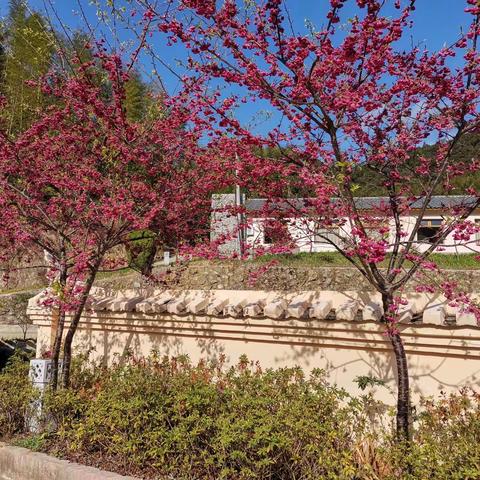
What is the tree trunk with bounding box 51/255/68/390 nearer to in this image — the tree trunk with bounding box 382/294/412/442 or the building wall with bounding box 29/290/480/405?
the building wall with bounding box 29/290/480/405

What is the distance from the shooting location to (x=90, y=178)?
5.76 meters

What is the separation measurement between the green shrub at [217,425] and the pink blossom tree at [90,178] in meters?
1.25

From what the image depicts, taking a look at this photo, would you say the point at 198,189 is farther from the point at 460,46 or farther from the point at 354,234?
the point at 460,46

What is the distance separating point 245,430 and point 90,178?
11.1ft

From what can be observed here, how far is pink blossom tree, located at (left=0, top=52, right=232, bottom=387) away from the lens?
561 cm

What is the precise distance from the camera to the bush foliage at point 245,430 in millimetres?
3438

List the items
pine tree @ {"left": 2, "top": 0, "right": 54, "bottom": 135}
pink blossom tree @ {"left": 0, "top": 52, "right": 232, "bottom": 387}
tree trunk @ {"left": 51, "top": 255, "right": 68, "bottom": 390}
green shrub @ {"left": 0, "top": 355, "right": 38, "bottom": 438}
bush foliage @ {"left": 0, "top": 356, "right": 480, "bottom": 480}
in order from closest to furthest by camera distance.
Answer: bush foliage @ {"left": 0, "top": 356, "right": 480, "bottom": 480}, green shrub @ {"left": 0, "top": 355, "right": 38, "bottom": 438}, tree trunk @ {"left": 51, "top": 255, "right": 68, "bottom": 390}, pink blossom tree @ {"left": 0, "top": 52, "right": 232, "bottom": 387}, pine tree @ {"left": 2, "top": 0, "right": 54, "bottom": 135}

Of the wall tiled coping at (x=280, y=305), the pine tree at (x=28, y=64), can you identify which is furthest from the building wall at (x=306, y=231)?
the pine tree at (x=28, y=64)

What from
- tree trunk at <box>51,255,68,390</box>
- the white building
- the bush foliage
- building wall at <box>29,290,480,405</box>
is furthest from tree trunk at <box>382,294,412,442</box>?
tree trunk at <box>51,255,68,390</box>

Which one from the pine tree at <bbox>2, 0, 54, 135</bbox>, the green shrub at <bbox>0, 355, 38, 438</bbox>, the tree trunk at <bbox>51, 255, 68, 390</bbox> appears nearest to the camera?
the green shrub at <bbox>0, 355, 38, 438</bbox>

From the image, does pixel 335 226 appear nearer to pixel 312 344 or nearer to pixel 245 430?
pixel 312 344

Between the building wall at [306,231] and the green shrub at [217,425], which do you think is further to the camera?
the building wall at [306,231]

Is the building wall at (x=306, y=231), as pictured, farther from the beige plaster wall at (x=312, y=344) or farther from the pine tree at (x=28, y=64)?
the pine tree at (x=28, y=64)

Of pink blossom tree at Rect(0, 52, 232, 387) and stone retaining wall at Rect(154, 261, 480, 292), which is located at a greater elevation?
pink blossom tree at Rect(0, 52, 232, 387)
